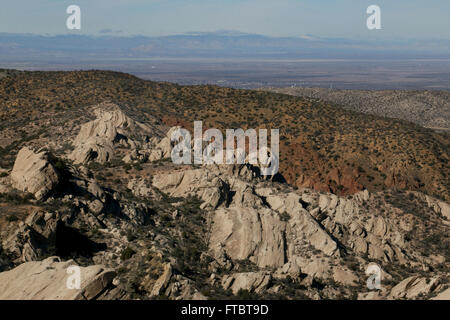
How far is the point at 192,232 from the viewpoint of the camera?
140 ft

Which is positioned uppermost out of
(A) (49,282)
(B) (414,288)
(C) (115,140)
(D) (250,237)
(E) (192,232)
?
(C) (115,140)

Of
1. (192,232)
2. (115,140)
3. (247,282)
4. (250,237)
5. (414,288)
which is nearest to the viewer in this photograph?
(247,282)

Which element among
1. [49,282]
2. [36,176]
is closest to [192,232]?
[36,176]

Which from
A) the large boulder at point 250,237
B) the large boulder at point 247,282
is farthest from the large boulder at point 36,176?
the large boulder at point 247,282

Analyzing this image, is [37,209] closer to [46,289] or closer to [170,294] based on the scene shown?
[46,289]

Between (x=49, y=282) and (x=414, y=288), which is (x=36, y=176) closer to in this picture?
(x=49, y=282)

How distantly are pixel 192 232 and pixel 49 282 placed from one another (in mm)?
18623

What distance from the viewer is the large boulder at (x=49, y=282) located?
81.6ft

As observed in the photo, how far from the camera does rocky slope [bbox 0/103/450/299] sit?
99.1 feet

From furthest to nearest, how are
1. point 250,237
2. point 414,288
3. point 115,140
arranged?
point 115,140 < point 250,237 < point 414,288

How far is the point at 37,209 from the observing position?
112ft

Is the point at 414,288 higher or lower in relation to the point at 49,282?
lower

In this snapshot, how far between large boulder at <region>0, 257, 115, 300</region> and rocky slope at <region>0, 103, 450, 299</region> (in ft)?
0.24

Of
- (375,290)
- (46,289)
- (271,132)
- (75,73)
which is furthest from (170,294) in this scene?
(75,73)
